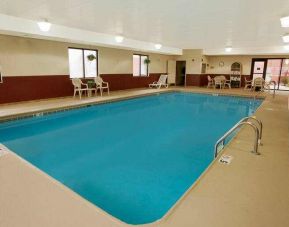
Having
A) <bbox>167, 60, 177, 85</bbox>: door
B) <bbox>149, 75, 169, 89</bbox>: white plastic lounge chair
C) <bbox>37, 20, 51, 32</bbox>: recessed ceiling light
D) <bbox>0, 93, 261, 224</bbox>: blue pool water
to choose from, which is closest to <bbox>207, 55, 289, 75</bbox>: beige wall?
<bbox>167, 60, 177, 85</bbox>: door

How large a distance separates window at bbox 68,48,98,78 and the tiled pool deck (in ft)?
20.3

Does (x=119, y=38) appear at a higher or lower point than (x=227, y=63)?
higher

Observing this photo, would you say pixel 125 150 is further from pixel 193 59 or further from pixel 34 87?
pixel 193 59

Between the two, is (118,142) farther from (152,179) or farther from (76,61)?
(76,61)

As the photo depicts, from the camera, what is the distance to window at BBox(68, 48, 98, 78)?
8484 mm

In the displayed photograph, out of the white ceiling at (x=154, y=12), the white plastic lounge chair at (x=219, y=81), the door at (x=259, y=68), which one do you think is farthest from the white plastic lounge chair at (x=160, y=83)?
the white ceiling at (x=154, y=12)

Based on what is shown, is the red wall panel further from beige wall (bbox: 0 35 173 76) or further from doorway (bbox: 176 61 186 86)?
doorway (bbox: 176 61 186 86)

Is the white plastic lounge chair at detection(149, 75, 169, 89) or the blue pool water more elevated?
the white plastic lounge chair at detection(149, 75, 169, 89)

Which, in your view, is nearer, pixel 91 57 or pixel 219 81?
pixel 91 57

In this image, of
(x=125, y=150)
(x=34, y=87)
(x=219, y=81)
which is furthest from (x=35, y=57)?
(x=219, y=81)

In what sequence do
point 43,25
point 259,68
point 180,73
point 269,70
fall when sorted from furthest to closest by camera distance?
point 180,73, point 269,70, point 259,68, point 43,25

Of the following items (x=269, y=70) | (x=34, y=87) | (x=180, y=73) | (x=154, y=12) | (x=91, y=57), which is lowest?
(x=34, y=87)

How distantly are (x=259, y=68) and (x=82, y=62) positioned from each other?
9920 mm

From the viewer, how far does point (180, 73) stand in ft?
48.4
